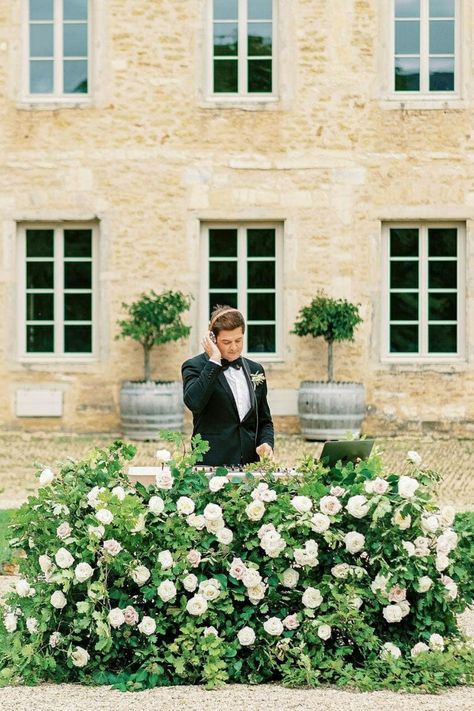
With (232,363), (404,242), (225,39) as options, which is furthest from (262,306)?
(232,363)

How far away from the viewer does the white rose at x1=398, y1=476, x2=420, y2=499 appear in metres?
4.74

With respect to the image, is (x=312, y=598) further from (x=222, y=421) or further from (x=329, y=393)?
(x=329, y=393)

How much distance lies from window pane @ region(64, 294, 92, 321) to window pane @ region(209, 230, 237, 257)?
1526mm

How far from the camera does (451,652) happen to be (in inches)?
188

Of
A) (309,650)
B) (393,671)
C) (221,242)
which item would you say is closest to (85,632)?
(309,650)

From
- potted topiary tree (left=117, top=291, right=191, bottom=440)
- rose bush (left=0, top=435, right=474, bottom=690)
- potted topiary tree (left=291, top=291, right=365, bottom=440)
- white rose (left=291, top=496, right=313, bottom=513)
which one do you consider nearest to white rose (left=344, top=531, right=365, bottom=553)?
rose bush (left=0, top=435, right=474, bottom=690)

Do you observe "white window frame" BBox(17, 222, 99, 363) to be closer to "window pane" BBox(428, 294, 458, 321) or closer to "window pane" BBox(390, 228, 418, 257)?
"window pane" BBox(390, 228, 418, 257)

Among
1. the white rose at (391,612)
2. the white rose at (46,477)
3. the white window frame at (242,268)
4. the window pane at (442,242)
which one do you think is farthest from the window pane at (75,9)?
the white rose at (391,612)

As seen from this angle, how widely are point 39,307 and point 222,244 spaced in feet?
7.35

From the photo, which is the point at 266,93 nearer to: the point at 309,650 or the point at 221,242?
the point at 221,242

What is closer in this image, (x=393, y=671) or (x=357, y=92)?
(x=393, y=671)

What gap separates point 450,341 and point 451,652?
10.5 m

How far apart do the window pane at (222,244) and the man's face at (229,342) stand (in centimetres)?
962

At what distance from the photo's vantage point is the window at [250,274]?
1509 centimetres
